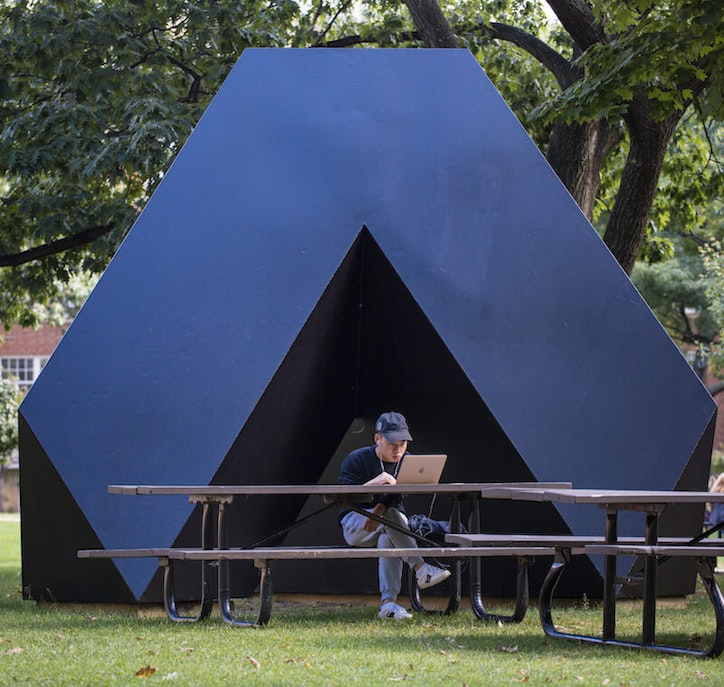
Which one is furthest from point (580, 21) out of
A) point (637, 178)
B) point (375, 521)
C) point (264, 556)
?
point (264, 556)

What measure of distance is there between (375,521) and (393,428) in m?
0.63

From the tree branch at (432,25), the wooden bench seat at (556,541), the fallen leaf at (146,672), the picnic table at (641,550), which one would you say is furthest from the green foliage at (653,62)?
the fallen leaf at (146,672)

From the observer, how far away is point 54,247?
50.7ft

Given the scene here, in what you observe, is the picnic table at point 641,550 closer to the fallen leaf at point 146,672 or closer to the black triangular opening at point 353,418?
the fallen leaf at point 146,672

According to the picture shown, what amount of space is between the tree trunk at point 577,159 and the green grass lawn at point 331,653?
6279 mm

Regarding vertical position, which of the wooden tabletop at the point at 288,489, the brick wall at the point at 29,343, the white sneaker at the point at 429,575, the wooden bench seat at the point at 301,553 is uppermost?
the brick wall at the point at 29,343

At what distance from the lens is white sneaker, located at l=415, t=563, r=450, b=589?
317 inches

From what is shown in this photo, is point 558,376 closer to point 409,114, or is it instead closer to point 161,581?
point 409,114

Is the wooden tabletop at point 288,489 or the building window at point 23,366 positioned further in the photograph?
the building window at point 23,366

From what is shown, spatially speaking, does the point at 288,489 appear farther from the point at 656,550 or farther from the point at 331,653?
the point at 656,550

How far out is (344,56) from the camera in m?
9.55

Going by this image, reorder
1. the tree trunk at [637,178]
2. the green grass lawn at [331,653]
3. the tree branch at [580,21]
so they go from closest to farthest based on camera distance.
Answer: the green grass lawn at [331,653] < the tree branch at [580,21] < the tree trunk at [637,178]

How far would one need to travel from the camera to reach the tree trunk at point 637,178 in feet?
42.6

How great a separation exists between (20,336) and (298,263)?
41.7 metres
